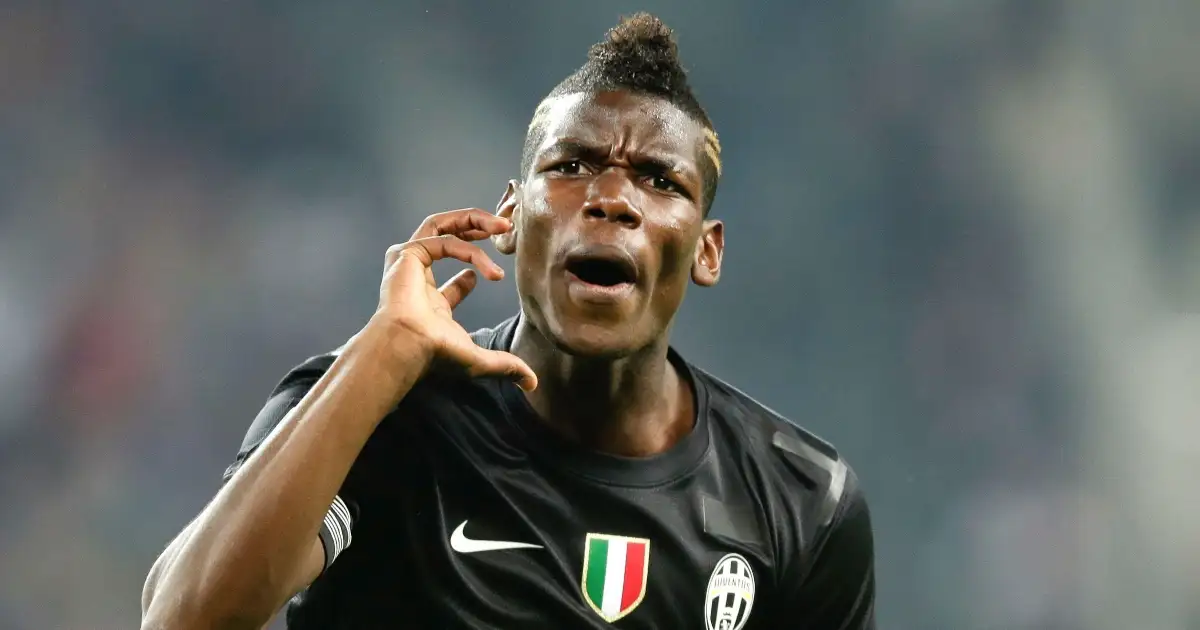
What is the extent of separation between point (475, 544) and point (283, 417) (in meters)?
0.54

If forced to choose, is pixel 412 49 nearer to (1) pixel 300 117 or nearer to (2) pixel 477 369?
(1) pixel 300 117

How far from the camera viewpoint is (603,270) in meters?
2.69

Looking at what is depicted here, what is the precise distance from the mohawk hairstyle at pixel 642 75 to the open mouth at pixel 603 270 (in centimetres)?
39

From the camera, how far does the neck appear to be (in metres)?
2.80

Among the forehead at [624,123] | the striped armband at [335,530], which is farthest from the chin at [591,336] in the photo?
the striped armband at [335,530]

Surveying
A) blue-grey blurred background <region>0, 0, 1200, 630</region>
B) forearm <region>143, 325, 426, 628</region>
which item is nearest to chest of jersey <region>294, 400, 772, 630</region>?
forearm <region>143, 325, 426, 628</region>

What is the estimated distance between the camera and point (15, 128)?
5840mm

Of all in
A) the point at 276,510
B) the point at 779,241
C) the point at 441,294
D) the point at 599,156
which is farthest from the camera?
the point at 779,241

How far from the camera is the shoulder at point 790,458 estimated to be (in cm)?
299

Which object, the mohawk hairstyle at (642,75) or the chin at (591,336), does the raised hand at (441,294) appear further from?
the mohawk hairstyle at (642,75)

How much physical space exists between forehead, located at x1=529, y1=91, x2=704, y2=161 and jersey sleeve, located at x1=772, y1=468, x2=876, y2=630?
102 cm

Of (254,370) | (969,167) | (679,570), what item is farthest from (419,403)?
(969,167)

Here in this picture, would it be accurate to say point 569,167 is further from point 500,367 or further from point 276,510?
point 276,510

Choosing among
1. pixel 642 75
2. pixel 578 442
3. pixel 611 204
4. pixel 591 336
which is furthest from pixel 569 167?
pixel 578 442
